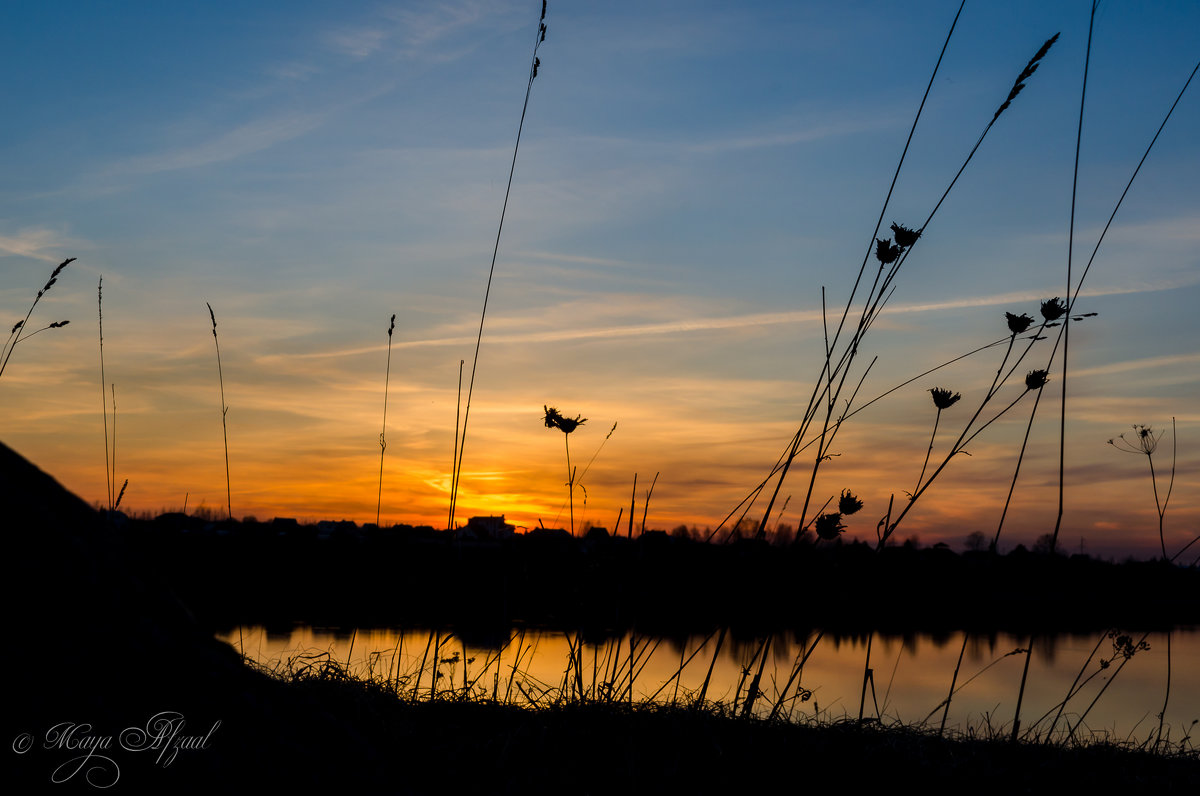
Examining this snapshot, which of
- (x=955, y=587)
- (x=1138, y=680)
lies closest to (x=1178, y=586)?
(x=1138, y=680)

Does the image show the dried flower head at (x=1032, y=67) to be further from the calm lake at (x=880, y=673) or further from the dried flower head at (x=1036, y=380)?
the calm lake at (x=880, y=673)

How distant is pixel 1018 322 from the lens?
237 centimetres

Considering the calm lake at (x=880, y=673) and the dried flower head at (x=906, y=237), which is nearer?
the dried flower head at (x=906, y=237)

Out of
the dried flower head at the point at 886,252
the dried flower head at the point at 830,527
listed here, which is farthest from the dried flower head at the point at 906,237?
the dried flower head at the point at 830,527

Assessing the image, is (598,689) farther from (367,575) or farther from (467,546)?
(367,575)

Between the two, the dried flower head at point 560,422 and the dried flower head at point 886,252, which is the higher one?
the dried flower head at point 886,252

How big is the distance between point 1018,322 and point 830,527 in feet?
2.79

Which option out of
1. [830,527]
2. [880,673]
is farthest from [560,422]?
[880,673]

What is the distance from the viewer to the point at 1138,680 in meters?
13.9

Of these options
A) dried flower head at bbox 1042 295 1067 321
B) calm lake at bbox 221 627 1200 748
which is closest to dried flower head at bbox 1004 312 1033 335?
dried flower head at bbox 1042 295 1067 321

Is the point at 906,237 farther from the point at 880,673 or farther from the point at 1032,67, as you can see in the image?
the point at 880,673

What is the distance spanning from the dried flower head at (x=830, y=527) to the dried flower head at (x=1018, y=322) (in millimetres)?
779

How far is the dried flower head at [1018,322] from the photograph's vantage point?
2.37 m

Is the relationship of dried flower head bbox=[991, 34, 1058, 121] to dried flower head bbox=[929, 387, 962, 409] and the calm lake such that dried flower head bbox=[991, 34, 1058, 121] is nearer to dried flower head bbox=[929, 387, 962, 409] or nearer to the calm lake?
dried flower head bbox=[929, 387, 962, 409]
